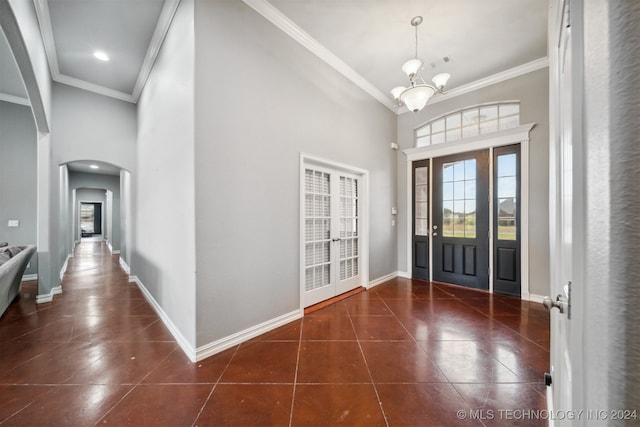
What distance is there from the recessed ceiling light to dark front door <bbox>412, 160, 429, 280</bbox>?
5520mm

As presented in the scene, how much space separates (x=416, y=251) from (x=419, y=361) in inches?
117

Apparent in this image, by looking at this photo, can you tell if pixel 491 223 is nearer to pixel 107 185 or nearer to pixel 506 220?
pixel 506 220

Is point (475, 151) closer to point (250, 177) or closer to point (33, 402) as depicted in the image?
point (250, 177)

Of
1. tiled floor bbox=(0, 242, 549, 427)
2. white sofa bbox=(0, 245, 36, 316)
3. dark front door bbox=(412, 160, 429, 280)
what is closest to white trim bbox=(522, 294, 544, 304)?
tiled floor bbox=(0, 242, 549, 427)

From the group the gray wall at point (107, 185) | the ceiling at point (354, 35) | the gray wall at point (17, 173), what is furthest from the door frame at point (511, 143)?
the gray wall at point (107, 185)

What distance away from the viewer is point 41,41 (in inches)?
119

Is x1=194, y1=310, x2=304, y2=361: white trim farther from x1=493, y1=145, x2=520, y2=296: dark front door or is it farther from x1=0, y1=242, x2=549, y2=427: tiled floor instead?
x1=493, y1=145, x2=520, y2=296: dark front door

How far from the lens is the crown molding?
266 cm

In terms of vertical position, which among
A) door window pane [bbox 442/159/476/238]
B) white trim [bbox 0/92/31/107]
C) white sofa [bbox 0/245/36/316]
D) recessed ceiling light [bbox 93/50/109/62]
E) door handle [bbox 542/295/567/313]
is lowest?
white sofa [bbox 0/245/36/316]

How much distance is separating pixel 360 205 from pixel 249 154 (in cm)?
232

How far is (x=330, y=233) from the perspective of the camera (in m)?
3.71

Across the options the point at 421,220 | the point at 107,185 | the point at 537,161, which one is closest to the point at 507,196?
the point at 537,161

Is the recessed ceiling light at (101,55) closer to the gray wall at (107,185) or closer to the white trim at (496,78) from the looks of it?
the white trim at (496,78)

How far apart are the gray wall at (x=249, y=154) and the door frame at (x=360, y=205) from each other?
0.24 ft
